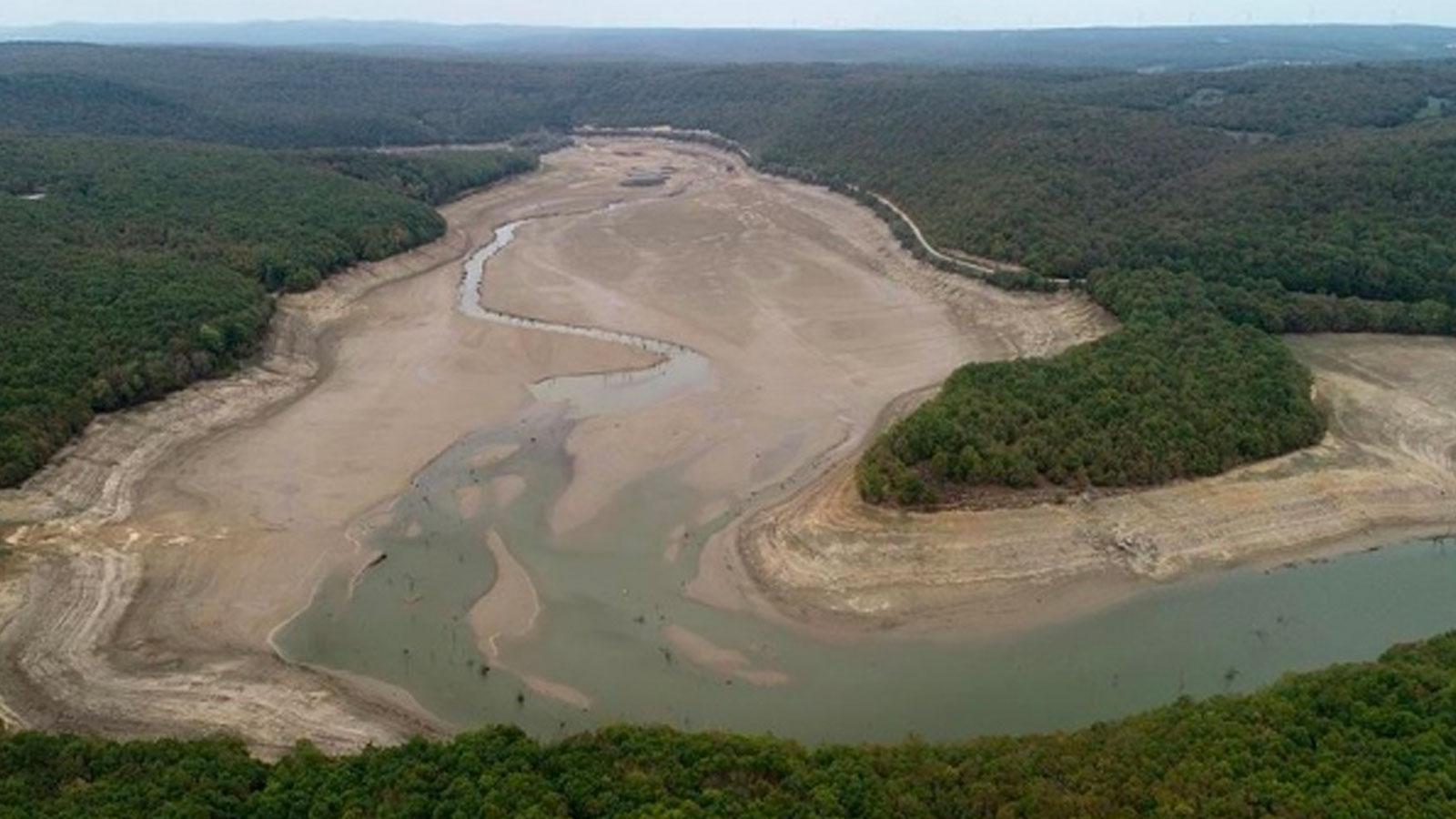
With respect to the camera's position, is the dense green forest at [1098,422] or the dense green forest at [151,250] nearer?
the dense green forest at [1098,422]

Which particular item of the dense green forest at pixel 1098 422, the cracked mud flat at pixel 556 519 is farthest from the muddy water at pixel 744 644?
the dense green forest at pixel 1098 422

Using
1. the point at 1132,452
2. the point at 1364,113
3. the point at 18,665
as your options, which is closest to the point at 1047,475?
the point at 1132,452

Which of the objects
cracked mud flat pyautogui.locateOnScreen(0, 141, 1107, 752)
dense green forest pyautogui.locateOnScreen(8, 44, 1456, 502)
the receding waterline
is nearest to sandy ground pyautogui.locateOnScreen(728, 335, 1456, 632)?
dense green forest pyautogui.locateOnScreen(8, 44, 1456, 502)

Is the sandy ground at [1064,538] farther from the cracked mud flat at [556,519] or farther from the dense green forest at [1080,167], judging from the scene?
the dense green forest at [1080,167]

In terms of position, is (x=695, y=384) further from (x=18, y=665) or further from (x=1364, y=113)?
(x=1364, y=113)

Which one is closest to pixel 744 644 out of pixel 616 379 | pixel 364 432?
pixel 364 432

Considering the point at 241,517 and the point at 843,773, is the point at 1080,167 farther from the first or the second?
the point at 843,773

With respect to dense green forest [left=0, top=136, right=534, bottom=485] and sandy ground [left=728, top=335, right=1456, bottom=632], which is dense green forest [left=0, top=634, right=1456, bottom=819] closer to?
sandy ground [left=728, top=335, right=1456, bottom=632]
